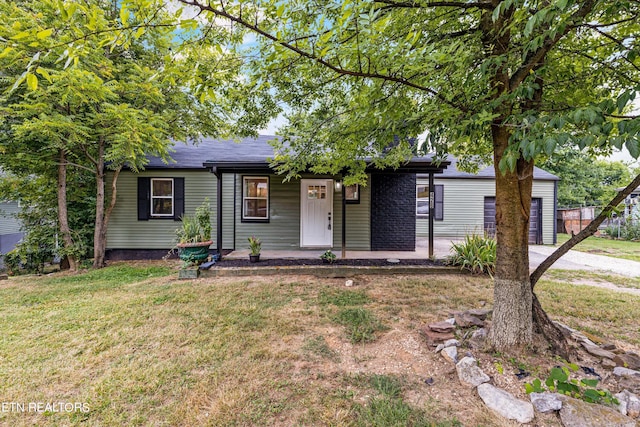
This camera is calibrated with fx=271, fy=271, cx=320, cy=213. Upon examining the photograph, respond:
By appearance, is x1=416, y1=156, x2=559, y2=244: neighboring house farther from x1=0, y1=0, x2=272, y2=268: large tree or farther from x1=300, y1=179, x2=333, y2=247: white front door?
x1=0, y1=0, x2=272, y2=268: large tree

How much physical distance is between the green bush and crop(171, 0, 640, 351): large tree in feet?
10.8

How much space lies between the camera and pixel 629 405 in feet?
6.12

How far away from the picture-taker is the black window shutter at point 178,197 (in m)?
8.29

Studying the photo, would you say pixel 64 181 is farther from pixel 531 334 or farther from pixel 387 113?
pixel 531 334

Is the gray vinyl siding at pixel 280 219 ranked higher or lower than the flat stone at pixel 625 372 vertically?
higher

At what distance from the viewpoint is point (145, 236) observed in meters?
8.29

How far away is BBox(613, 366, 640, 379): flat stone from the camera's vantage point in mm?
2148

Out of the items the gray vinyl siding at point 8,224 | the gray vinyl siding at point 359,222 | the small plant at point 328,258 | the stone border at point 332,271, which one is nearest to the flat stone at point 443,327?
the stone border at point 332,271

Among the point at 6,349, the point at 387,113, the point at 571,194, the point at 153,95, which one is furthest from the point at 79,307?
the point at 571,194

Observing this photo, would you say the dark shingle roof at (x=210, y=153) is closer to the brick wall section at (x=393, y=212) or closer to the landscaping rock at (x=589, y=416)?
the brick wall section at (x=393, y=212)

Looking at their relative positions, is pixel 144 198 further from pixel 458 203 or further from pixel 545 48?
pixel 458 203

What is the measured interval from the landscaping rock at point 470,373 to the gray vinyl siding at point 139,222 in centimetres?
750

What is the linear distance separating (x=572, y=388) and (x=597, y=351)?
99cm

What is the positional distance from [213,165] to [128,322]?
3831 mm
